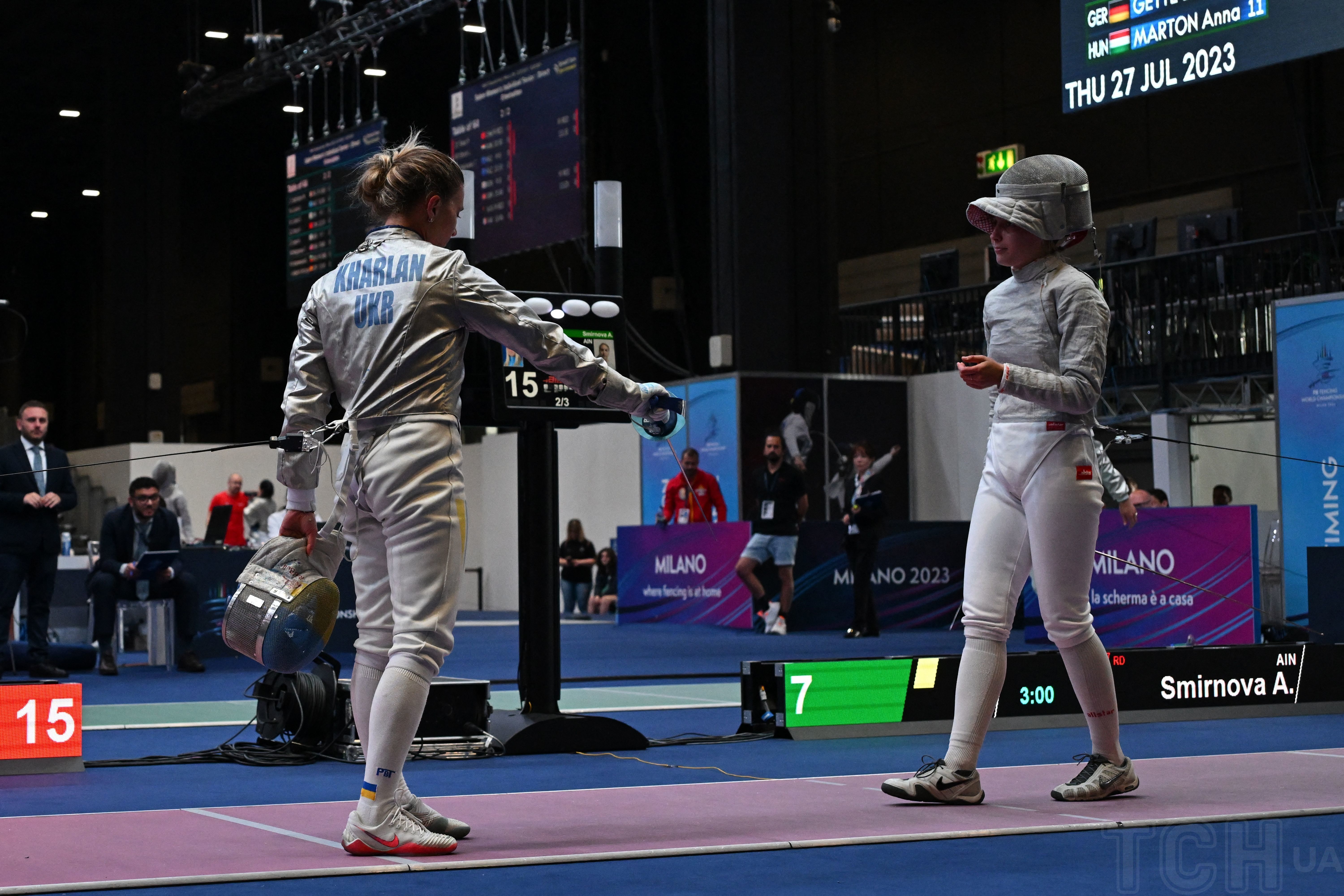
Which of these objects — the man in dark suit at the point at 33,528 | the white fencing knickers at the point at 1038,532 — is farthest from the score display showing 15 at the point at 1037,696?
the man in dark suit at the point at 33,528

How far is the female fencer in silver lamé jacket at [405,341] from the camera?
10.7 feet

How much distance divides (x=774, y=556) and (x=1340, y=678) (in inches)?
245

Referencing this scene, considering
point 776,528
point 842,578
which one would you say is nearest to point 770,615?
point 842,578

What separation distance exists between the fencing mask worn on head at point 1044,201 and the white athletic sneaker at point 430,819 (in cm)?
191

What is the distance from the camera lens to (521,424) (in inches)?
207

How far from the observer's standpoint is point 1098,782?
3.88m

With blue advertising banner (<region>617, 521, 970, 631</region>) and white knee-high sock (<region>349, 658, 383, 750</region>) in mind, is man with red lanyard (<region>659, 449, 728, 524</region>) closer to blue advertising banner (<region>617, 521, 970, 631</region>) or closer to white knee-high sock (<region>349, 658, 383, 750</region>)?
blue advertising banner (<region>617, 521, 970, 631</region>)

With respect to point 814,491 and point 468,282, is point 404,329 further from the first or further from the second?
point 814,491

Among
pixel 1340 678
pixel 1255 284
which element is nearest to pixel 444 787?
pixel 1340 678

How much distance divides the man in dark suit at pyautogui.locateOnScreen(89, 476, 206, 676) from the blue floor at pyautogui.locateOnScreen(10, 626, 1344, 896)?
0.98 metres

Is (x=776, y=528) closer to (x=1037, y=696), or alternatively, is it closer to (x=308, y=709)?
(x=1037, y=696)

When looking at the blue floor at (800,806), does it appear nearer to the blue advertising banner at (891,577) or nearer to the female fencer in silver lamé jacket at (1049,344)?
the female fencer in silver lamé jacket at (1049,344)

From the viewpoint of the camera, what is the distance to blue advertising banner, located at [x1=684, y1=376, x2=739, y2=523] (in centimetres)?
1447

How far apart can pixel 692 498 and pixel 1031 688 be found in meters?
8.15
